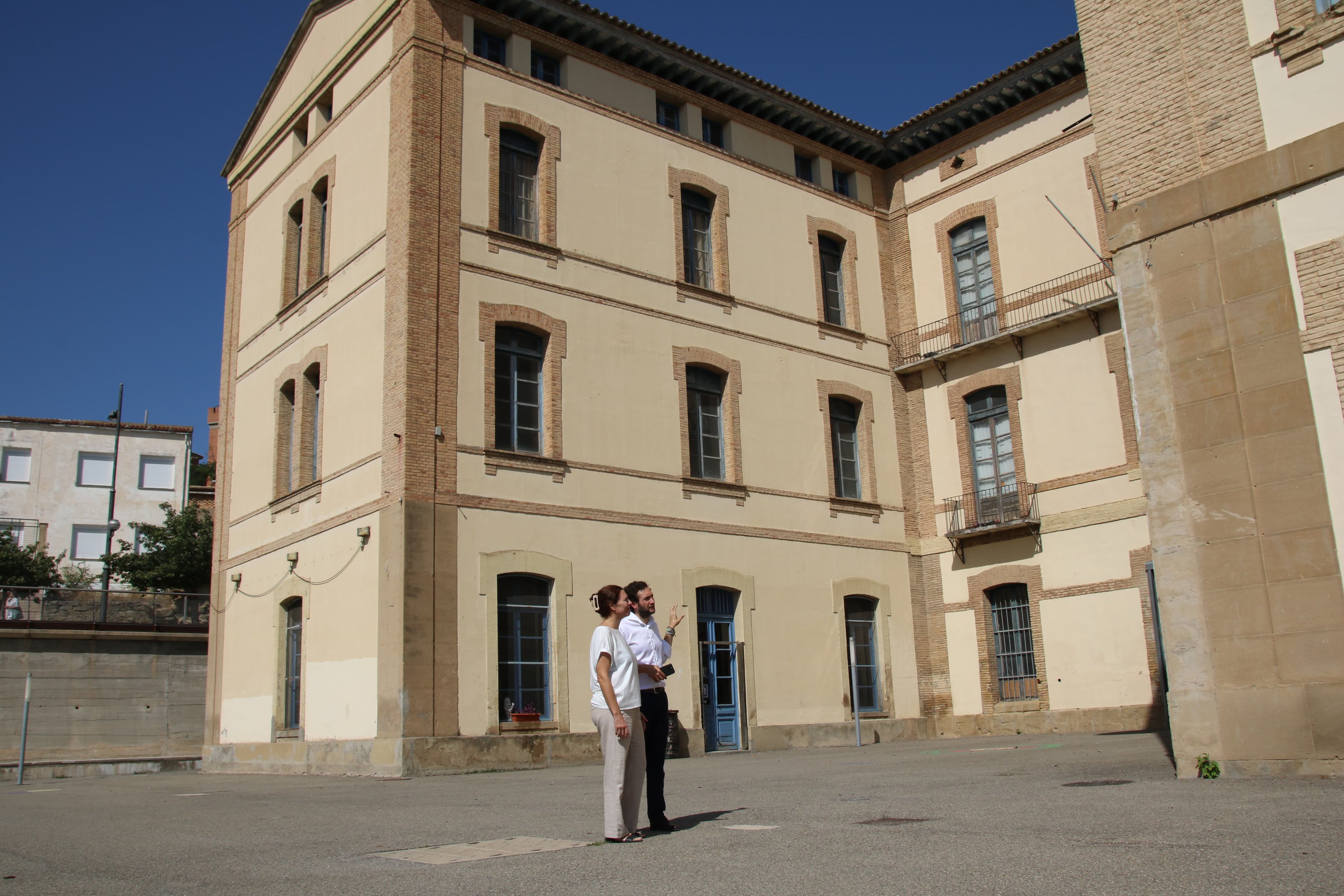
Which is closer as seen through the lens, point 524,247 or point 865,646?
point 524,247

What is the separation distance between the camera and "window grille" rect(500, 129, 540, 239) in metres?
18.2

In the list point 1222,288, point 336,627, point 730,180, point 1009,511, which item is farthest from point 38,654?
point 1222,288

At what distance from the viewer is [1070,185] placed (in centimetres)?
2069

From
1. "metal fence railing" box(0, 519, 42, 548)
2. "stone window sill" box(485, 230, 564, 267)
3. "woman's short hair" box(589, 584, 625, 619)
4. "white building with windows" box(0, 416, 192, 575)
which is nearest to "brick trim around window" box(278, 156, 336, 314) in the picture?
"stone window sill" box(485, 230, 564, 267)

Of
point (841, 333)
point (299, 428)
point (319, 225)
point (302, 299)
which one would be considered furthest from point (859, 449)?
point (319, 225)

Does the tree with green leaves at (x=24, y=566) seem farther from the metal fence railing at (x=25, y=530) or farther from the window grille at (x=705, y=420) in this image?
the window grille at (x=705, y=420)

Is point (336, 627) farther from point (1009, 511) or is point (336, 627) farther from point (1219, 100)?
point (1219, 100)

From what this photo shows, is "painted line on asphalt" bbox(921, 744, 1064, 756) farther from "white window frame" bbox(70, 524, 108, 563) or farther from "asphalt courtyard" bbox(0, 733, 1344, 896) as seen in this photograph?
"white window frame" bbox(70, 524, 108, 563)

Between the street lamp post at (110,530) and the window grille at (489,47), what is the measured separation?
1712cm

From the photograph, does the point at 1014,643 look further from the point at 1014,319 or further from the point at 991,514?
the point at 1014,319

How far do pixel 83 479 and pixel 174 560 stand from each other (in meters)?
15.0

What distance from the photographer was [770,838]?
241 inches

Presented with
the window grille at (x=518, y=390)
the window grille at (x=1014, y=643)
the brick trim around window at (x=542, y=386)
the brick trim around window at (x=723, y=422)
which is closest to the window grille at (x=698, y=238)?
the brick trim around window at (x=723, y=422)

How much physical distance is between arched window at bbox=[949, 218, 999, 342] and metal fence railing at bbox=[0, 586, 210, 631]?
18.1 metres
